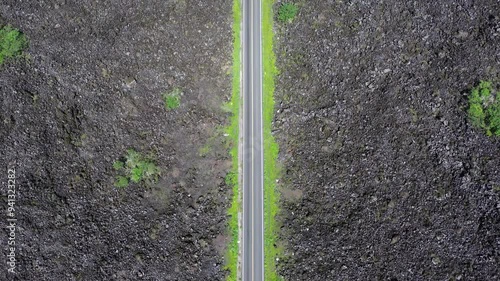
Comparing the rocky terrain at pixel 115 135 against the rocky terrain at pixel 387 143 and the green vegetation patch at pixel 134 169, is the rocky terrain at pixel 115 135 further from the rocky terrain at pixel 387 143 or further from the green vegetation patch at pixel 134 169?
the rocky terrain at pixel 387 143

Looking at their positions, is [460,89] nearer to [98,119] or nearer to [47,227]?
[98,119]

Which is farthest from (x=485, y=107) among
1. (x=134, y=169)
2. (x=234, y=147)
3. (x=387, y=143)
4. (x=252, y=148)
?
(x=134, y=169)

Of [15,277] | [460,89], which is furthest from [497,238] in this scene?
[15,277]

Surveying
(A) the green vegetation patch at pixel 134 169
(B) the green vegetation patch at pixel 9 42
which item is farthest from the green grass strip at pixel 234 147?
(B) the green vegetation patch at pixel 9 42

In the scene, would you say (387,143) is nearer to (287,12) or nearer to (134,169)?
(287,12)

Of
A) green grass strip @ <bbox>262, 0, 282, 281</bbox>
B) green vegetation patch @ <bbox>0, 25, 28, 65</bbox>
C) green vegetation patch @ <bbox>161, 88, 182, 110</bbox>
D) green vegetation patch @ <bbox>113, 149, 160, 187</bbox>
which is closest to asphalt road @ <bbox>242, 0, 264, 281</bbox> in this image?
green grass strip @ <bbox>262, 0, 282, 281</bbox>

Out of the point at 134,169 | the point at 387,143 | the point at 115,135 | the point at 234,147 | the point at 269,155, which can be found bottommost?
the point at 134,169
